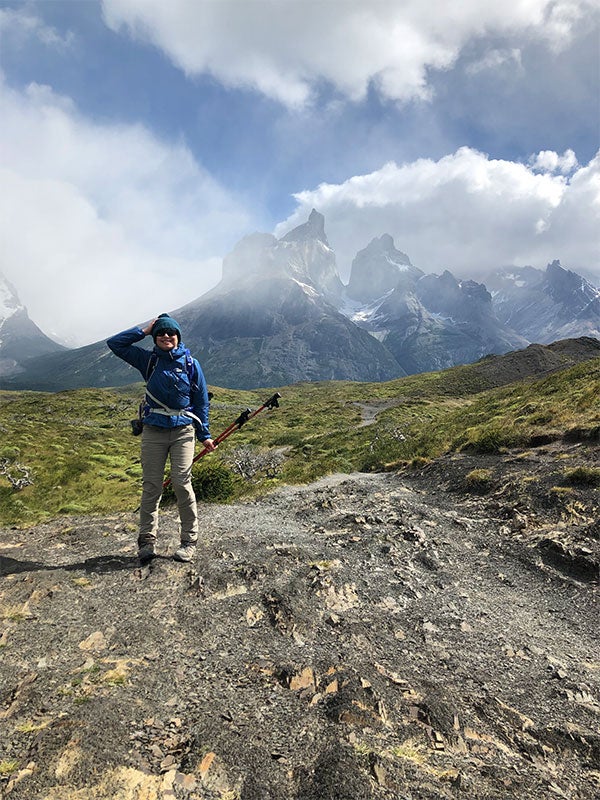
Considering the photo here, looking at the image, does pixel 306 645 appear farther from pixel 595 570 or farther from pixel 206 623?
pixel 595 570

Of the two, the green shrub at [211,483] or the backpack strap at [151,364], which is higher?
the backpack strap at [151,364]

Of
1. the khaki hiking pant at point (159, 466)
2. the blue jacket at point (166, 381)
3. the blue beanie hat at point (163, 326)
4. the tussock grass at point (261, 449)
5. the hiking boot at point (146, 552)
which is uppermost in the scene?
the blue beanie hat at point (163, 326)

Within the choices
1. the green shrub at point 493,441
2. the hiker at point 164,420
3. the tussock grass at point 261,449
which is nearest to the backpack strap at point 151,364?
the hiker at point 164,420

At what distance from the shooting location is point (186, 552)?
25.1ft

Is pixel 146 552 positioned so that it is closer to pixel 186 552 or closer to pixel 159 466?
pixel 186 552

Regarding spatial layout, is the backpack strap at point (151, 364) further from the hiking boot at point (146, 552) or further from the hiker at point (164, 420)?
the hiking boot at point (146, 552)

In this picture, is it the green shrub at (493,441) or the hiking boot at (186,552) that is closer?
the hiking boot at (186,552)

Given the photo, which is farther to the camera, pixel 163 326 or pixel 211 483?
pixel 211 483

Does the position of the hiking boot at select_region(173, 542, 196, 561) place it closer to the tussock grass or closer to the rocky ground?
the rocky ground

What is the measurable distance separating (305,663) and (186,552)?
3541 mm

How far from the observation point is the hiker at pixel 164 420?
7.43 m

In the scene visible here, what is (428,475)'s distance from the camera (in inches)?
651

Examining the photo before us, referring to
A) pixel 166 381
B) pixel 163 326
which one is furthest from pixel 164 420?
pixel 163 326

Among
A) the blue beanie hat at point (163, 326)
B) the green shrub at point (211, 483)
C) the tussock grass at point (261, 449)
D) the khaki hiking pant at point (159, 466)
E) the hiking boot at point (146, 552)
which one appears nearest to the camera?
the hiking boot at point (146, 552)
